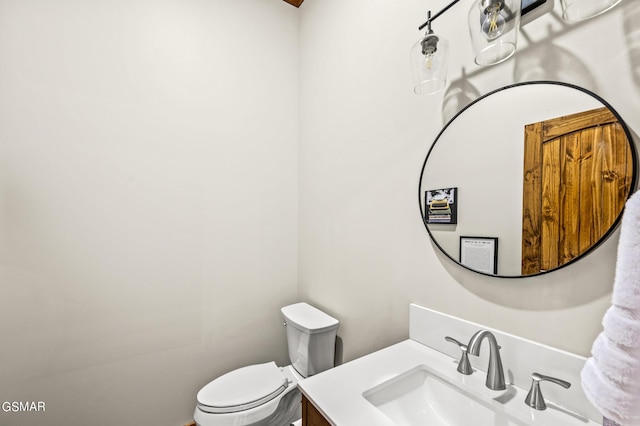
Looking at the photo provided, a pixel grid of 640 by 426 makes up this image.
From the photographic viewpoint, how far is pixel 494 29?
2.49ft

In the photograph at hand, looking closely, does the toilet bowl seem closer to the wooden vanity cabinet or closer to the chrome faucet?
the wooden vanity cabinet

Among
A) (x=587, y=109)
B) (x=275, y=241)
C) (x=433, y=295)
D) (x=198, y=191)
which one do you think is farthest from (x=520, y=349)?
(x=198, y=191)

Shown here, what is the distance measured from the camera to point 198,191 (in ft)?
5.30

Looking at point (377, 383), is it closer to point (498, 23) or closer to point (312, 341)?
point (312, 341)

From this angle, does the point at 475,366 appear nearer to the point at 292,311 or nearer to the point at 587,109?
the point at 587,109

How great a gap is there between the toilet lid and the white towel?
1301mm

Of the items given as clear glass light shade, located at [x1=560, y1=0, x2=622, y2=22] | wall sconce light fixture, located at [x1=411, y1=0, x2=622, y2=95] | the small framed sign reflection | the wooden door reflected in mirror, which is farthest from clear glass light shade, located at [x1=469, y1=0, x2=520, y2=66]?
the small framed sign reflection

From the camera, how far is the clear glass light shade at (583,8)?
0.61 m

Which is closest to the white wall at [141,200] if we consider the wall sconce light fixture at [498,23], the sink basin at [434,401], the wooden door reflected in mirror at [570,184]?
the sink basin at [434,401]

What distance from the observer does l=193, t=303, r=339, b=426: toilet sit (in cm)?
123

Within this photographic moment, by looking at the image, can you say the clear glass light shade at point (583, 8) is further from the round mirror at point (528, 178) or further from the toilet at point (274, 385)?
the toilet at point (274, 385)

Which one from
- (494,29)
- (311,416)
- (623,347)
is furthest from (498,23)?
(311,416)

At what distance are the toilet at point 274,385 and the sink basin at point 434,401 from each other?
2.02ft

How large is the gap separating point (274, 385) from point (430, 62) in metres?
1.58
